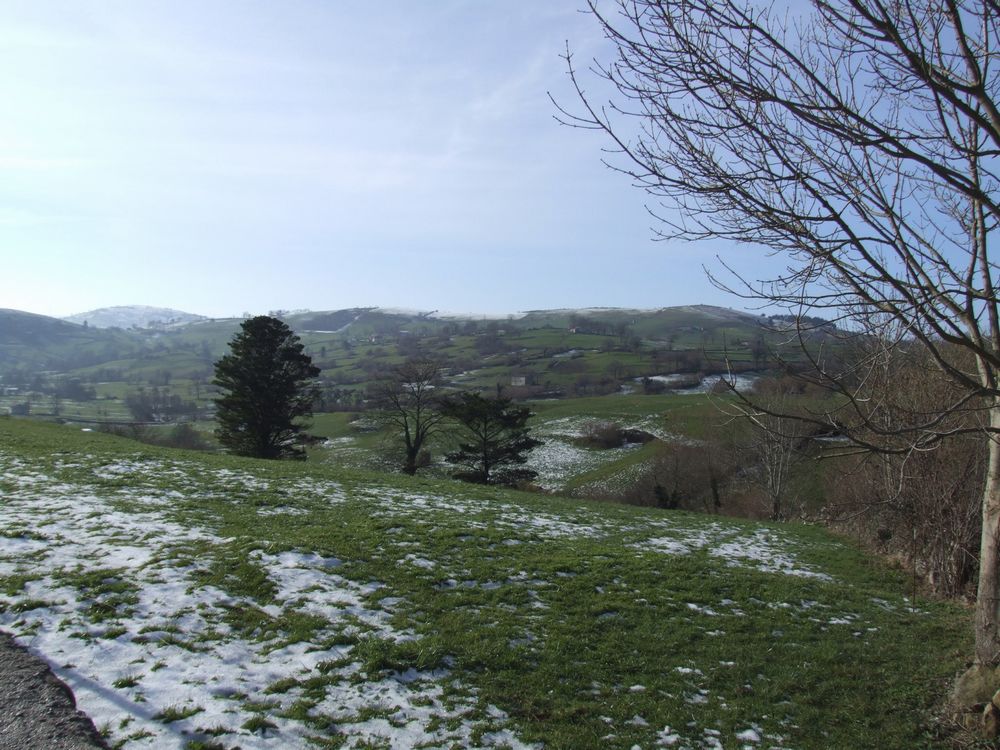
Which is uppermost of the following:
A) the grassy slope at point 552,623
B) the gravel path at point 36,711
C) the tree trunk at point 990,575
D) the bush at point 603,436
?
the tree trunk at point 990,575

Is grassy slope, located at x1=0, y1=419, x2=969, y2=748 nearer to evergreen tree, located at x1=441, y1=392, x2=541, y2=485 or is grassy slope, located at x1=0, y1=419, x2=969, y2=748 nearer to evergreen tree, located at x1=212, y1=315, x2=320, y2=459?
evergreen tree, located at x1=212, y1=315, x2=320, y2=459

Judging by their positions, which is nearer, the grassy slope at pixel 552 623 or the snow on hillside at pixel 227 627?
the snow on hillside at pixel 227 627

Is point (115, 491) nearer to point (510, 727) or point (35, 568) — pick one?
point (35, 568)

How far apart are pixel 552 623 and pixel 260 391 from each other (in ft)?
98.3

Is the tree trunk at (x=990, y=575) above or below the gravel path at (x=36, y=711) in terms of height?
above

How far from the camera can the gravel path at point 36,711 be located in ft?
14.6

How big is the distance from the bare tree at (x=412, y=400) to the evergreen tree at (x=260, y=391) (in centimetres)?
470

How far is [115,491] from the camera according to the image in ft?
43.6

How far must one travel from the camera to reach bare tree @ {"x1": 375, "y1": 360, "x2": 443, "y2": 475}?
35094mm

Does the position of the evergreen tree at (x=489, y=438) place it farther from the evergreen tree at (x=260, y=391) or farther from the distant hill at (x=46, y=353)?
the distant hill at (x=46, y=353)

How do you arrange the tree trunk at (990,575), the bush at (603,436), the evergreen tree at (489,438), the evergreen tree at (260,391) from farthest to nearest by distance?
the bush at (603,436)
the evergreen tree at (489,438)
the evergreen tree at (260,391)
the tree trunk at (990,575)

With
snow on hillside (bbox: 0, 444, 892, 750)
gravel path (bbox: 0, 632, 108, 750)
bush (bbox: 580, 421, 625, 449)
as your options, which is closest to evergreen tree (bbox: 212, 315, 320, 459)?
snow on hillside (bbox: 0, 444, 892, 750)

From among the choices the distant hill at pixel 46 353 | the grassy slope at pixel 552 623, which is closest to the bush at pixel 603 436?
the grassy slope at pixel 552 623

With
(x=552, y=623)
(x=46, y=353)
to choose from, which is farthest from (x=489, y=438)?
(x=46, y=353)
